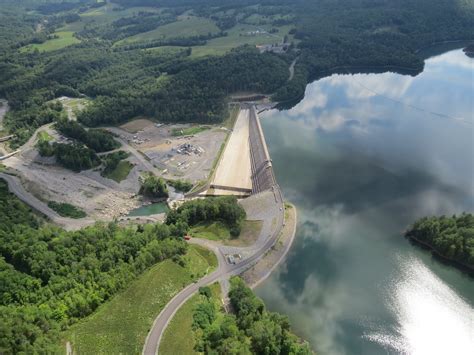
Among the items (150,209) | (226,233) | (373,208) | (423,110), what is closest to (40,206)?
(150,209)

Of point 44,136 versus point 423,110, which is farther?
point 423,110

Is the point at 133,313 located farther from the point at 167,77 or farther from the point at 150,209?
the point at 167,77

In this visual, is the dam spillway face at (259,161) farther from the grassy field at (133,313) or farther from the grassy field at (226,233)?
the grassy field at (133,313)

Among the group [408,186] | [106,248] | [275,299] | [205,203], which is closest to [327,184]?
[408,186]

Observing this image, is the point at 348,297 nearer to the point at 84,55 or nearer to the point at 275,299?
the point at 275,299

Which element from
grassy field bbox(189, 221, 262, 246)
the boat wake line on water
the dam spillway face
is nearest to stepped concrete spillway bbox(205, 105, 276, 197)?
the dam spillway face

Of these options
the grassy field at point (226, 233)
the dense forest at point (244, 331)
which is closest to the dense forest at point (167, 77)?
the grassy field at point (226, 233)

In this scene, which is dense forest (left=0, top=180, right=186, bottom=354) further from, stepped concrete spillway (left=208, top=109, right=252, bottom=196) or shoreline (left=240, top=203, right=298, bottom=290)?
stepped concrete spillway (left=208, top=109, right=252, bottom=196)
